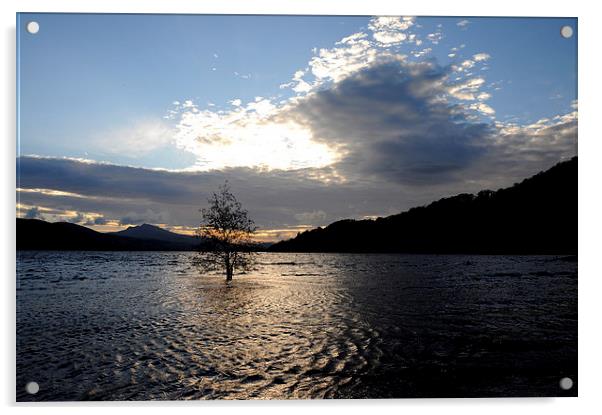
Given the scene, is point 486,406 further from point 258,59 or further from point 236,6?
point 236,6

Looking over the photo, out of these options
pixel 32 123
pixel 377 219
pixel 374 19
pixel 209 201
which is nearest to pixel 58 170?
pixel 32 123

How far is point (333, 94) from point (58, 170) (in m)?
5.13

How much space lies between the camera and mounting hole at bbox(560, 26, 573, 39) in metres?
6.30

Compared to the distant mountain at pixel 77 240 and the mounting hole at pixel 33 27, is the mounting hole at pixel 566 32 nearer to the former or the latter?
the distant mountain at pixel 77 240

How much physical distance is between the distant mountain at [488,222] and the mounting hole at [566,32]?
7.06ft

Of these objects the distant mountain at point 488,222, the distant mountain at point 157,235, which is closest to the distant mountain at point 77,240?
the distant mountain at point 157,235

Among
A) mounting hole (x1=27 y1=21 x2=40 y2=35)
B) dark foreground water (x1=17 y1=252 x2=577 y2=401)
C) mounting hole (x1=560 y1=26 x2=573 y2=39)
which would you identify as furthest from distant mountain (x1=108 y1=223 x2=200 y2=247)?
mounting hole (x1=560 y1=26 x2=573 y2=39)

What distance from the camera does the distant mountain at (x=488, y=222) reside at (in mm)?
6488

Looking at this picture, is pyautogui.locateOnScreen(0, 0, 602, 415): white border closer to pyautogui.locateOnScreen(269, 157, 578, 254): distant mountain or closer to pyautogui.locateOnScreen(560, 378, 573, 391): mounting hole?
pyautogui.locateOnScreen(560, 378, 573, 391): mounting hole

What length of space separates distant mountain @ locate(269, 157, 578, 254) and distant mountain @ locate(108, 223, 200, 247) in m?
1.96

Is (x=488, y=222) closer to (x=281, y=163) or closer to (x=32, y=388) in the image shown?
(x=281, y=163)
